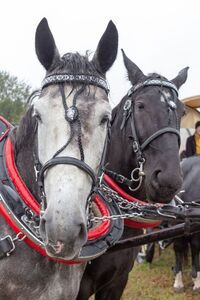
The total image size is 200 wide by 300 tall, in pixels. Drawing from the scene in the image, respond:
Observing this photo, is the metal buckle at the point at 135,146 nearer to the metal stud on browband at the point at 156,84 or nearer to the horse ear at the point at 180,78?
the metal stud on browband at the point at 156,84

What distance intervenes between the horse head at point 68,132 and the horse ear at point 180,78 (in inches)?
65.5

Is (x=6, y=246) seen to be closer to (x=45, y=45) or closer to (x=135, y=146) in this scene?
(x=45, y=45)

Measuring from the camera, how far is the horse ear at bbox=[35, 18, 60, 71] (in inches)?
89.0

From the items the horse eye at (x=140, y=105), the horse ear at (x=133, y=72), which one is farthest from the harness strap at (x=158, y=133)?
the horse ear at (x=133, y=72)

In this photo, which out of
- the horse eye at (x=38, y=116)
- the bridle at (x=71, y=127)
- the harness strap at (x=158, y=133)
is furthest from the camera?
the harness strap at (x=158, y=133)

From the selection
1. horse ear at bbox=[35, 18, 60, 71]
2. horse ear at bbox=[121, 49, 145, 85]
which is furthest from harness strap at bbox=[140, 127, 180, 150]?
horse ear at bbox=[35, 18, 60, 71]

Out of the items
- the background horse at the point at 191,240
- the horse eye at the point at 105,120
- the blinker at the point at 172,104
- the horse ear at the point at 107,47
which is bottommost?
the background horse at the point at 191,240

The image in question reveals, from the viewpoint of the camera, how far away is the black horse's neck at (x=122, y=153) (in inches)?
140

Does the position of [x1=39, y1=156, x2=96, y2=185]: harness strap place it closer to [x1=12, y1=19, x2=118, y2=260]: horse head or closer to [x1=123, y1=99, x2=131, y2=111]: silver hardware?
[x1=12, y1=19, x2=118, y2=260]: horse head

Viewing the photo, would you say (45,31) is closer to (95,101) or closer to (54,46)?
(54,46)

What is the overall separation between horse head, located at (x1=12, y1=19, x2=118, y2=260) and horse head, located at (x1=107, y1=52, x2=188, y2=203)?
1017 mm

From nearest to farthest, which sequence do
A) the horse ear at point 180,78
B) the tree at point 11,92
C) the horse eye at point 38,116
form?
1. the horse eye at point 38,116
2. the horse ear at point 180,78
3. the tree at point 11,92

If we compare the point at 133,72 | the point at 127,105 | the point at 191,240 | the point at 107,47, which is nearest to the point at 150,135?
the point at 127,105

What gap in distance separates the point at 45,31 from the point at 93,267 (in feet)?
6.46
